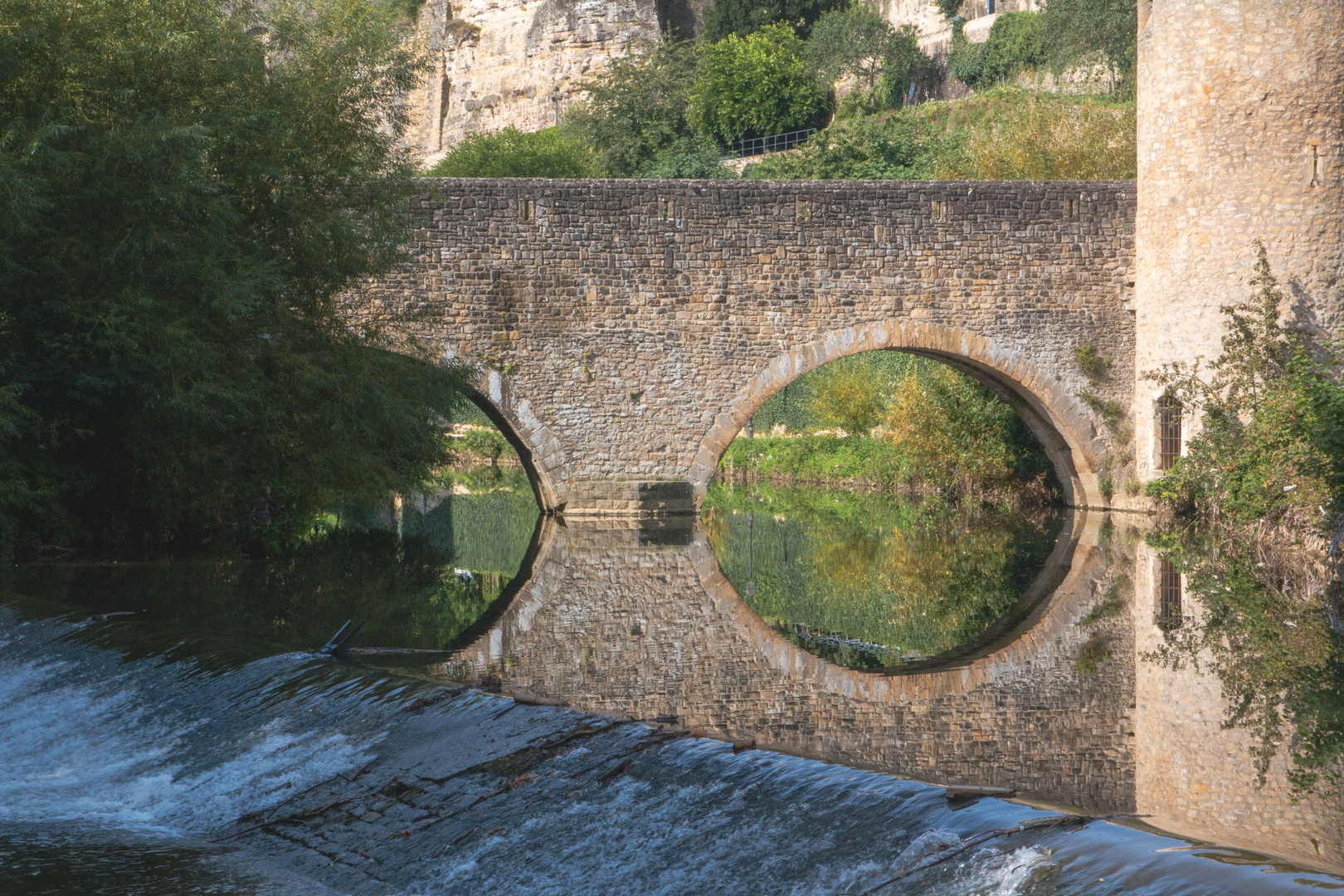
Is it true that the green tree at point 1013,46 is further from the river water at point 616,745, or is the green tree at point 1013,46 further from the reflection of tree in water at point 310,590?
the river water at point 616,745

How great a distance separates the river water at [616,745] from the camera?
3.19 m

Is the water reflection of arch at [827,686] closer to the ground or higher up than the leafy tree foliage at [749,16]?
closer to the ground

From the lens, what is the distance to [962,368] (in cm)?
1396

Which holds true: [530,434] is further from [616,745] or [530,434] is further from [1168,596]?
[616,745]

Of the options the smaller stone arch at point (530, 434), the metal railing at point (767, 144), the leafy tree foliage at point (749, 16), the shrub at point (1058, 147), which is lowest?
the smaller stone arch at point (530, 434)

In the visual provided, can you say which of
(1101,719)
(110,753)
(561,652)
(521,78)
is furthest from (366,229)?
(521,78)

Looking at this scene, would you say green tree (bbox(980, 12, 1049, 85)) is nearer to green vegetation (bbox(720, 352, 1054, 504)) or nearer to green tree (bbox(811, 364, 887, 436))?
green vegetation (bbox(720, 352, 1054, 504))

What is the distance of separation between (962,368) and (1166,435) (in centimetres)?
224

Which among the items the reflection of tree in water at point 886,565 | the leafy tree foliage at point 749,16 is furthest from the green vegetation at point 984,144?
the leafy tree foliage at point 749,16

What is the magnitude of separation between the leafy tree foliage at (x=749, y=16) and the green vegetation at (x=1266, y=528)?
24.1 meters

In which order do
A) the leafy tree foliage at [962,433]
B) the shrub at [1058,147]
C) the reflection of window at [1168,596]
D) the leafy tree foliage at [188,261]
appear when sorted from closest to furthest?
the reflection of window at [1168,596], the leafy tree foliage at [188,261], the leafy tree foliage at [962,433], the shrub at [1058,147]

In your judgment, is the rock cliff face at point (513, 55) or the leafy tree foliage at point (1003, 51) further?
the rock cliff face at point (513, 55)

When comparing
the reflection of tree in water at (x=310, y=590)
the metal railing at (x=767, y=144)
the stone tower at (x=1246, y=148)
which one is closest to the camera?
the reflection of tree in water at (x=310, y=590)

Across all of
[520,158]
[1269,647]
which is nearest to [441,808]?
[1269,647]
